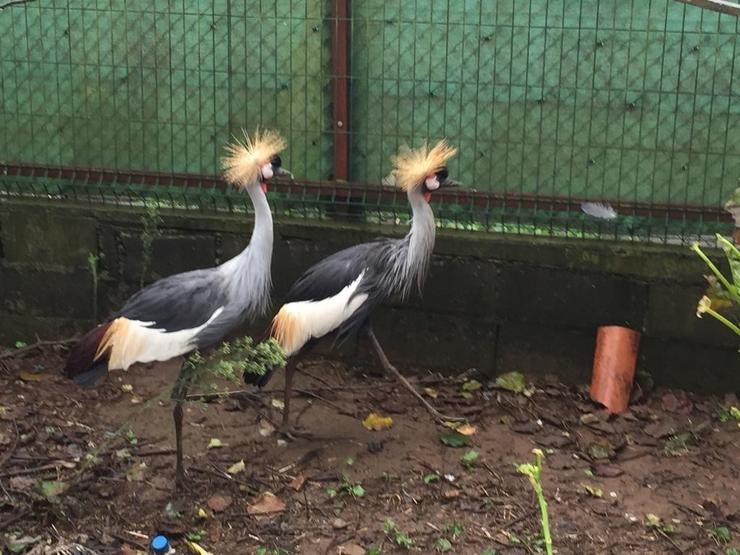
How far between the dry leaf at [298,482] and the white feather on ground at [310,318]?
0.58m

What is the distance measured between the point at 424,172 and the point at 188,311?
1303mm

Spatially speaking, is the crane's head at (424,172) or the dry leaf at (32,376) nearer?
the crane's head at (424,172)

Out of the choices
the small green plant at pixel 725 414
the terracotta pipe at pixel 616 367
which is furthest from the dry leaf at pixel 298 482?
the small green plant at pixel 725 414

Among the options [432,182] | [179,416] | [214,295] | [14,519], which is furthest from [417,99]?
[14,519]

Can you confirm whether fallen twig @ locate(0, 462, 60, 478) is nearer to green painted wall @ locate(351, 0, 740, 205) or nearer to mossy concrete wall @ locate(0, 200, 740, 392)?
mossy concrete wall @ locate(0, 200, 740, 392)

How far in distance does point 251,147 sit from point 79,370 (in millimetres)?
1261

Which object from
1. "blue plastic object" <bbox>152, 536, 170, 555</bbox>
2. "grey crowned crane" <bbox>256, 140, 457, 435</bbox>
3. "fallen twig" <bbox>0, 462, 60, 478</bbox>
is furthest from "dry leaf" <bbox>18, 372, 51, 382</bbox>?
"blue plastic object" <bbox>152, 536, 170, 555</bbox>

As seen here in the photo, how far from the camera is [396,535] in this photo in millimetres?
3590

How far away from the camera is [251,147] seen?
4.23m

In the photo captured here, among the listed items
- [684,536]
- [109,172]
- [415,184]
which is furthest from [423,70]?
[684,536]

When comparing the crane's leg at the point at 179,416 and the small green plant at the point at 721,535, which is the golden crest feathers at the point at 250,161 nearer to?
the crane's leg at the point at 179,416

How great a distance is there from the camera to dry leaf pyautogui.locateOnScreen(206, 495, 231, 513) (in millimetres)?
3771

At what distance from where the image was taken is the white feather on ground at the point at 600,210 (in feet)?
15.4

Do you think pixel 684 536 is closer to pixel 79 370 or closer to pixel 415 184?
pixel 415 184
